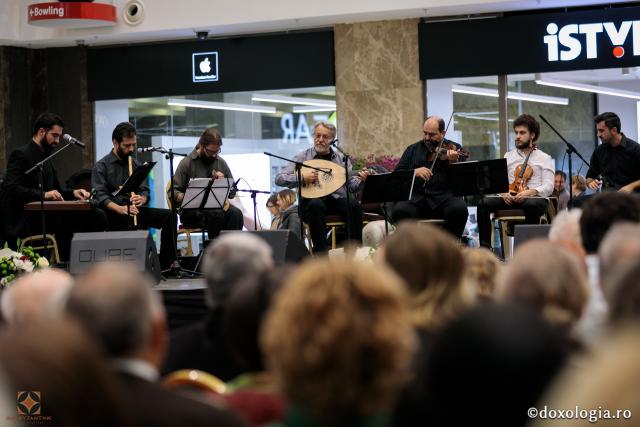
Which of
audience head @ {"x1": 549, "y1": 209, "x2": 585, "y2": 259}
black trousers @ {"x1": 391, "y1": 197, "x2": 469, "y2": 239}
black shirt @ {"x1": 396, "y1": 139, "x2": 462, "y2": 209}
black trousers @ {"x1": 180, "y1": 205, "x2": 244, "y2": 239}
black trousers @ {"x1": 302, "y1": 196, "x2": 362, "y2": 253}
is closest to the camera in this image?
audience head @ {"x1": 549, "y1": 209, "x2": 585, "y2": 259}

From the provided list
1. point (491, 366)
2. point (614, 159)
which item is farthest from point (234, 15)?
point (491, 366)

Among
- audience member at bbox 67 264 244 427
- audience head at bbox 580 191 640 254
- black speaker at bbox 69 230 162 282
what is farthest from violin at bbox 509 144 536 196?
audience member at bbox 67 264 244 427

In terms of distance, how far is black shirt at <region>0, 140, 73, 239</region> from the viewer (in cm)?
797

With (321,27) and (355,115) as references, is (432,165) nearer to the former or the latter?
(355,115)

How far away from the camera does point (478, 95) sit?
Result: 10.6 m

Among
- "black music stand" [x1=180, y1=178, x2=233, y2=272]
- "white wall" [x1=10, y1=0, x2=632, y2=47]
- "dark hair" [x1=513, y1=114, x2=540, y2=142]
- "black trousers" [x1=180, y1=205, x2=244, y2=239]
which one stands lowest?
"black trousers" [x1=180, y1=205, x2=244, y2=239]

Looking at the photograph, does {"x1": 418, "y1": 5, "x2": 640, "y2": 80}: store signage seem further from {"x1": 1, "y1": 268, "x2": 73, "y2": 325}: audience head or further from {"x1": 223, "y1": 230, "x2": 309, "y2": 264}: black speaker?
{"x1": 1, "y1": 268, "x2": 73, "y2": 325}: audience head

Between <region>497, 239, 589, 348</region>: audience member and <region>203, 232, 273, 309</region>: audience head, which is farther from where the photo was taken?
<region>203, 232, 273, 309</region>: audience head

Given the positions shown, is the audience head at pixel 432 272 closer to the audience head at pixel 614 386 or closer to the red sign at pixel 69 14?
the audience head at pixel 614 386

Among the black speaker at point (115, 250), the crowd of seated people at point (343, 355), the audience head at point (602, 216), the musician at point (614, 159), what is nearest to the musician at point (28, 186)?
the black speaker at point (115, 250)

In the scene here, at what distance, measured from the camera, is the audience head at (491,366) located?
1.57 metres

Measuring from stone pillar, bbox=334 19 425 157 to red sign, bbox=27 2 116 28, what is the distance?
2.69 m

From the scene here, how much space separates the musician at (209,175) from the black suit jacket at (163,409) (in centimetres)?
647

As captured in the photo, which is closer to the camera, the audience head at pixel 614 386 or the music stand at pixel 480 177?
the audience head at pixel 614 386
